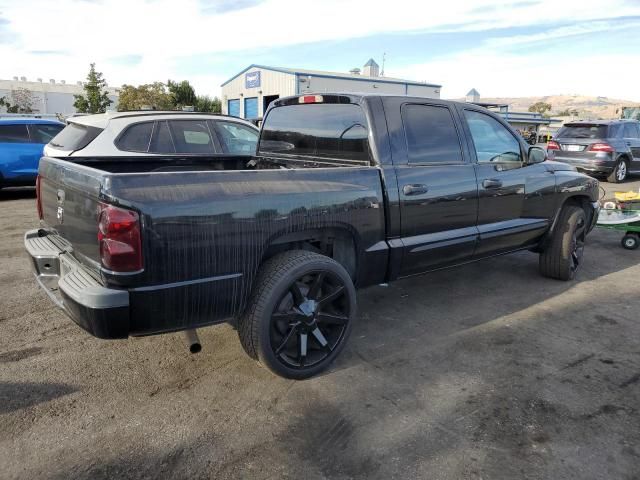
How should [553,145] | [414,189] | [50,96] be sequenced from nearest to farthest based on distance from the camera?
[414,189]
[553,145]
[50,96]

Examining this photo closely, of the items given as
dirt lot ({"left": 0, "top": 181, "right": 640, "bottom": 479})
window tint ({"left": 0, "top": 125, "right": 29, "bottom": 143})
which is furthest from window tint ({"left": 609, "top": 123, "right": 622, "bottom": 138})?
window tint ({"left": 0, "top": 125, "right": 29, "bottom": 143})

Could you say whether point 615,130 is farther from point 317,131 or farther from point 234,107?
point 234,107

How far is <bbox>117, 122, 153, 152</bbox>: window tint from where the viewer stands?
6.42 metres

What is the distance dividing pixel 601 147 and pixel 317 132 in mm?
11176

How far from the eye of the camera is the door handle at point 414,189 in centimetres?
363

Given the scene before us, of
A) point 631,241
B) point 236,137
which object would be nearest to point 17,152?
point 236,137

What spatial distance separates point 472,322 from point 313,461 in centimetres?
222

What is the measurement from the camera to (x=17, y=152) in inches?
389

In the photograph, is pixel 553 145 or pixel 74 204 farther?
pixel 553 145

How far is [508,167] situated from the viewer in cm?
457

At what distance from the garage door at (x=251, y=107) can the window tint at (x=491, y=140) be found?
3088 centimetres

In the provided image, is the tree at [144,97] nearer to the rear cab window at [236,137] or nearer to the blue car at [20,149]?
the blue car at [20,149]

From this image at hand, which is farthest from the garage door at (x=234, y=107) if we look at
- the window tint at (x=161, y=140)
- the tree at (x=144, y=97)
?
the window tint at (x=161, y=140)

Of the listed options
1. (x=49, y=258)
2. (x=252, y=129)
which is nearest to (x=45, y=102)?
(x=252, y=129)
